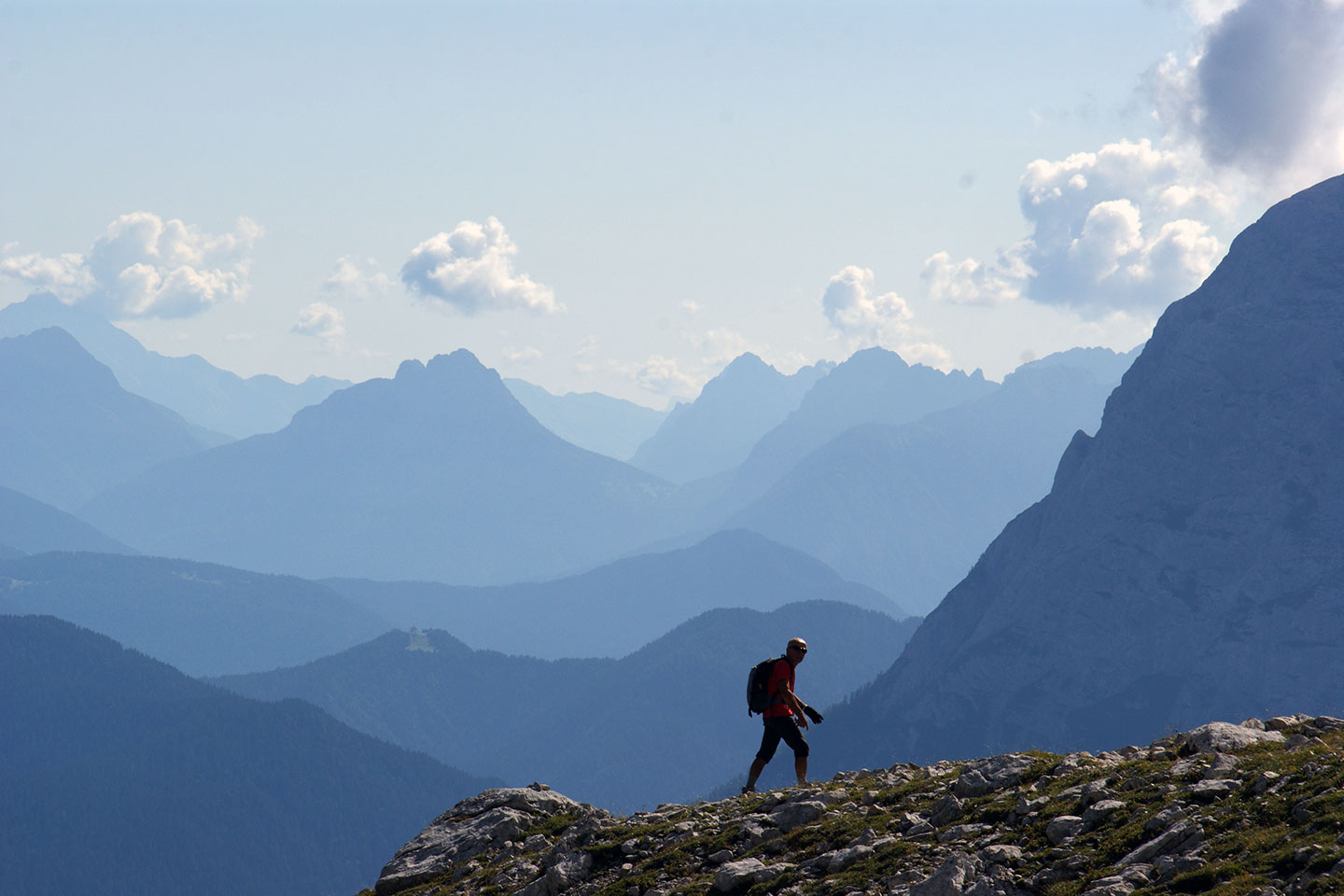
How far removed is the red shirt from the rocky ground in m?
1.73

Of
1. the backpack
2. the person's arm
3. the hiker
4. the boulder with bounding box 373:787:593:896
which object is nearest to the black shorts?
the hiker

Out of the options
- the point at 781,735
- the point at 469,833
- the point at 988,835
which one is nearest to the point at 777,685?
the point at 781,735

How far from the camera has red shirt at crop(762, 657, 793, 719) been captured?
25594 millimetres

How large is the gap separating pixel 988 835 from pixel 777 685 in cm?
702

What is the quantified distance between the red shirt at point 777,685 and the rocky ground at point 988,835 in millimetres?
1727

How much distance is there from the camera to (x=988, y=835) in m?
19.7

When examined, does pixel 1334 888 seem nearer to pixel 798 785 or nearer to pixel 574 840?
pixel 798 785

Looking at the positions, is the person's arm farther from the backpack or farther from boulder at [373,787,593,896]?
boulder at [373,787,593,896]

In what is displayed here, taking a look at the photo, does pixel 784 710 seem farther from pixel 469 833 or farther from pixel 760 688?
pixel 469 833

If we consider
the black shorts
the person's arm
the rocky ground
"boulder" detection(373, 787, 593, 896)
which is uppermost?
the person's arm

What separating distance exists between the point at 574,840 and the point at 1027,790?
9.72m

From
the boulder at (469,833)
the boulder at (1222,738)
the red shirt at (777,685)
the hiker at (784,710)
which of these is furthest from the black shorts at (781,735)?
the boulder at (1222,738)

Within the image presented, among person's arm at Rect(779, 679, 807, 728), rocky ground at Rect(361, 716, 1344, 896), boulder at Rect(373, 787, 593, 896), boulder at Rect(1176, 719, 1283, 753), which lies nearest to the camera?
rocky ground at Rect(361, 716, 1344, 896)

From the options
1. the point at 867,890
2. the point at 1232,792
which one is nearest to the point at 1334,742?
the point at 1232,792
